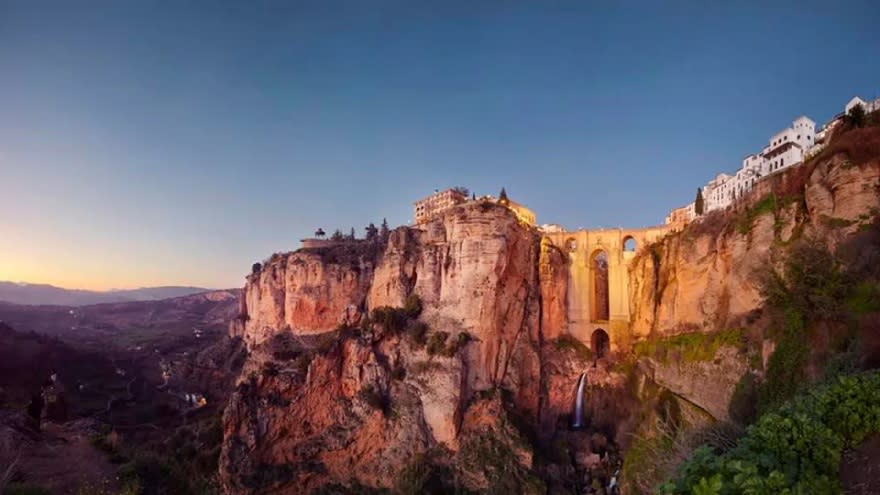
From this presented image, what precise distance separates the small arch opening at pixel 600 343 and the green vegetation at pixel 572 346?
643mm

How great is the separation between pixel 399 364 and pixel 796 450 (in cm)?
2619

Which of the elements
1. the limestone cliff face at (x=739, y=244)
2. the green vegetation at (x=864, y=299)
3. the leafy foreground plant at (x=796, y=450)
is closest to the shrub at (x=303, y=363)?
the limestone cliff face at (x=739, y=244)

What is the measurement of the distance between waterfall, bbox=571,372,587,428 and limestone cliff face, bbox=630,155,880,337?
5.52 metres

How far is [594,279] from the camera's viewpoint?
125ft

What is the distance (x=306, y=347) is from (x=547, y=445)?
783 inches

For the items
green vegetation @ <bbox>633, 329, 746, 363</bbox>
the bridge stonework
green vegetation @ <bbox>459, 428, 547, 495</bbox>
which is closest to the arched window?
the bridge stonework

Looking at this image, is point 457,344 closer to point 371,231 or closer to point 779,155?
point 371,231

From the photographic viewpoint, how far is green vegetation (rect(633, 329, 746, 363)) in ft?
69.0

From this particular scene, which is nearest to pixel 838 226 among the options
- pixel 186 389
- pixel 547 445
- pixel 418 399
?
pixel 547 445

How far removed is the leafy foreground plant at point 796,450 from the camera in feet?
15.8

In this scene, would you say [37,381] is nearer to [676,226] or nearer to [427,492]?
[427,492]

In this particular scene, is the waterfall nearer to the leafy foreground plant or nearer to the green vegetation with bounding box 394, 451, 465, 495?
the green vegetation with bounding box 394, 451, 465, 495

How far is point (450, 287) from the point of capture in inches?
1252

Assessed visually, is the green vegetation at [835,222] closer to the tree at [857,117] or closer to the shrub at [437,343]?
the tree at [857,117]
